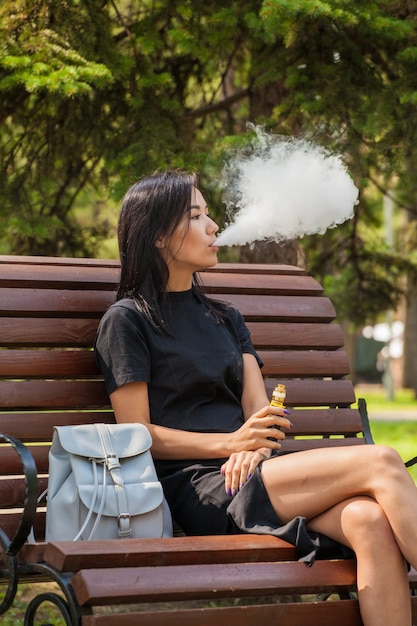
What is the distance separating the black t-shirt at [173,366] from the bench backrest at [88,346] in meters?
0.30

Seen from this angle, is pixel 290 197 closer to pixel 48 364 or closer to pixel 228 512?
pixel 48 364

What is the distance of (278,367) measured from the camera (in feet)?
13.7

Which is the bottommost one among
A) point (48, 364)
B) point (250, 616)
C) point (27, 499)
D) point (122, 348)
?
point (250, 616)

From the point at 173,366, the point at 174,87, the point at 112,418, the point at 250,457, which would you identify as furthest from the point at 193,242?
the point at 174,87

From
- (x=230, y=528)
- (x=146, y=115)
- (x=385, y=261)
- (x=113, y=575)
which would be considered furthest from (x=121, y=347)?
(x=385, y=261)

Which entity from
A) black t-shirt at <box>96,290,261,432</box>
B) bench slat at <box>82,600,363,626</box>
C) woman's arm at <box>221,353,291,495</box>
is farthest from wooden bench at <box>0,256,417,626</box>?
black t-shirt at <box>96,290,261,432</box>

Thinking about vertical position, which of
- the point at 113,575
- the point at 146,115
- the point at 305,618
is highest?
the point at 146,115

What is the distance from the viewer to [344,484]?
2.95 m

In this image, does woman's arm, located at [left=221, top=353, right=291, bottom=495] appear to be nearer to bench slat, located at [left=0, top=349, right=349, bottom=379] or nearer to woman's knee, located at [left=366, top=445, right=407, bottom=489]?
woman's knee, located at [left=366, top=445, right=407, bottom=489]

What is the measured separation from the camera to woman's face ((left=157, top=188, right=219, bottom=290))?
3.56 meters

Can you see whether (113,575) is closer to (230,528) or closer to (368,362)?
(230,528)

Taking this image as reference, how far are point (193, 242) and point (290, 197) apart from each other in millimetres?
766

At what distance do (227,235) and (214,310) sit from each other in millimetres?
506

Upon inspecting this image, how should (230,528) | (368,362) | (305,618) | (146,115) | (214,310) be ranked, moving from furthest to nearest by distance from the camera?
(368,362) → (146,115) → (214,310) → (230,528) → (305,618)
